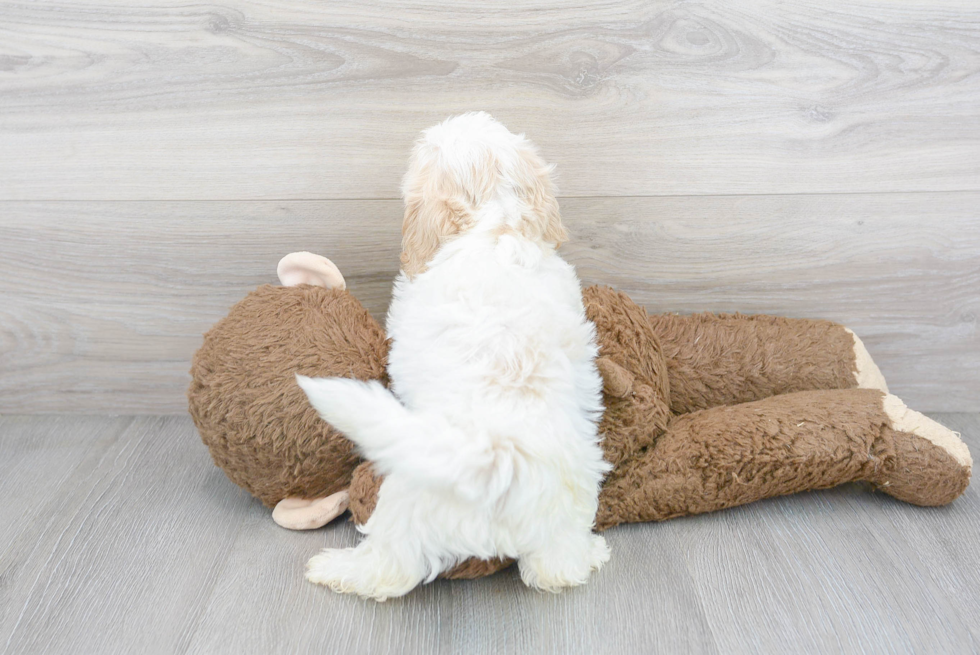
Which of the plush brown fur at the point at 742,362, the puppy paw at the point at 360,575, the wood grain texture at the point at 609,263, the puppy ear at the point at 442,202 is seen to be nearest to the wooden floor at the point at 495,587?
the puppy paw at the point at 360,575

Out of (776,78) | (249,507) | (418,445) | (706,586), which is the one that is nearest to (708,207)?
(776,78)

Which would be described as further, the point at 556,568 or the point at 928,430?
the point at 928,430

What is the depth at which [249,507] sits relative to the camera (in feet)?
3.60

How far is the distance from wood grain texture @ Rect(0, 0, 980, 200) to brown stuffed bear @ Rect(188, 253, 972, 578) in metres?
0.25

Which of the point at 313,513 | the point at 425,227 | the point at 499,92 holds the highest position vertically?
the point at 499,92

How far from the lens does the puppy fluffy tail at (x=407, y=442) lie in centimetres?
72

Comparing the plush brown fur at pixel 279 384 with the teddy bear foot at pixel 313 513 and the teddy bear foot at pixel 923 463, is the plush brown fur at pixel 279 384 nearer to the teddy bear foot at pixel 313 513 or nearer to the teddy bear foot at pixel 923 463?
the teddy bear foot at pixel 313 513

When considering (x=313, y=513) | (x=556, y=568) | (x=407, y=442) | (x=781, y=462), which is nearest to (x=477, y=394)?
(x=407, y=442)

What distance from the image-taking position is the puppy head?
3.03 ft

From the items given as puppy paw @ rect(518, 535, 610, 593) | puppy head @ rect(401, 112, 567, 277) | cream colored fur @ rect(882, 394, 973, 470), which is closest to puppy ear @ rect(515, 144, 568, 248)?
puppy head @ rect(401, 112, 567, 277)

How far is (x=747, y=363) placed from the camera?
1166 mm

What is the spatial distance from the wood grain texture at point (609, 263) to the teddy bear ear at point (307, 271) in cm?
13

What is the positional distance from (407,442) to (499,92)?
668 mm

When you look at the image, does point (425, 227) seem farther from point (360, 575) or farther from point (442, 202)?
point (360, 575)
